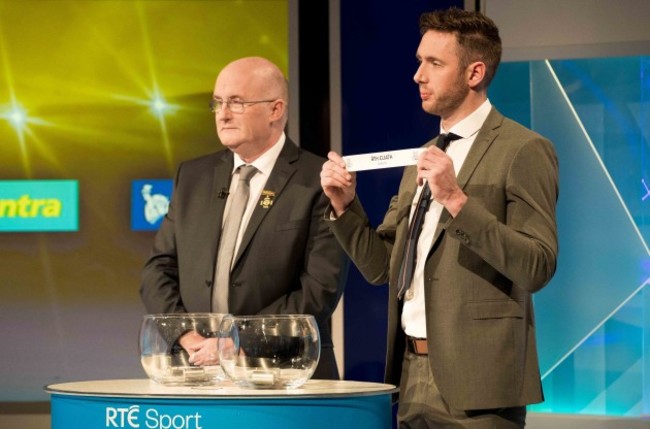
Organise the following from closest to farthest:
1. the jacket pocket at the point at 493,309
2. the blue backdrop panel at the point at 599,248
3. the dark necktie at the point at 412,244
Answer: the jacket pocket at the point at 493,309, the dark necktie at the point at 412,244, the blue backdrop panel at the point at 599,248

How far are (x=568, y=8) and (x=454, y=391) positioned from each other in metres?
2.79

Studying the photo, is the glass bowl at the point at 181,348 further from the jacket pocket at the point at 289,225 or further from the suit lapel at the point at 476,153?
the jacket pocket at the point at 289,225

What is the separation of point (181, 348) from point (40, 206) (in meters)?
3.13

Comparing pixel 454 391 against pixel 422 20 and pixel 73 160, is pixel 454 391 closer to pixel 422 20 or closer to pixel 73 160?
pixel 422 20

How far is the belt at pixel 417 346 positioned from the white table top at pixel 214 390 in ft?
0.87

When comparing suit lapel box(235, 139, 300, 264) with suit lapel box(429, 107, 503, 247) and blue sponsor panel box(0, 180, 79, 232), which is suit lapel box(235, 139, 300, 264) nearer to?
suit lapel box(429, 107, 503, 247)

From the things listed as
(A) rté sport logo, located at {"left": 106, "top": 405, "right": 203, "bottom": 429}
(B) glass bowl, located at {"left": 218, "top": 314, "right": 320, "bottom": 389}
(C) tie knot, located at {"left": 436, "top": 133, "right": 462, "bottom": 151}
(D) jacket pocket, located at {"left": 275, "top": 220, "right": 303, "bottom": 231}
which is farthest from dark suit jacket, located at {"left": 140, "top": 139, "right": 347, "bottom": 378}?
(A) rté sport logo, located at {"left": 106, "top": 405, "right": 203, "bottom": 429}

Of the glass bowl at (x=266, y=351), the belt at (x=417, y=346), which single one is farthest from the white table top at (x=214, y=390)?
the belt at (x=417, y=346)

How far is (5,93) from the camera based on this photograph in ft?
17.7

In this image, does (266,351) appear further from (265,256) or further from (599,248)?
(599,248)

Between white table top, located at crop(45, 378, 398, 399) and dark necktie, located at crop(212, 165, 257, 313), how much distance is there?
821mm

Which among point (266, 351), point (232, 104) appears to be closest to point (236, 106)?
point (232, 104)

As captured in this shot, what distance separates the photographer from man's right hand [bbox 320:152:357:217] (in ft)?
9.12

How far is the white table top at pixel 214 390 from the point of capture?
2215 mm
